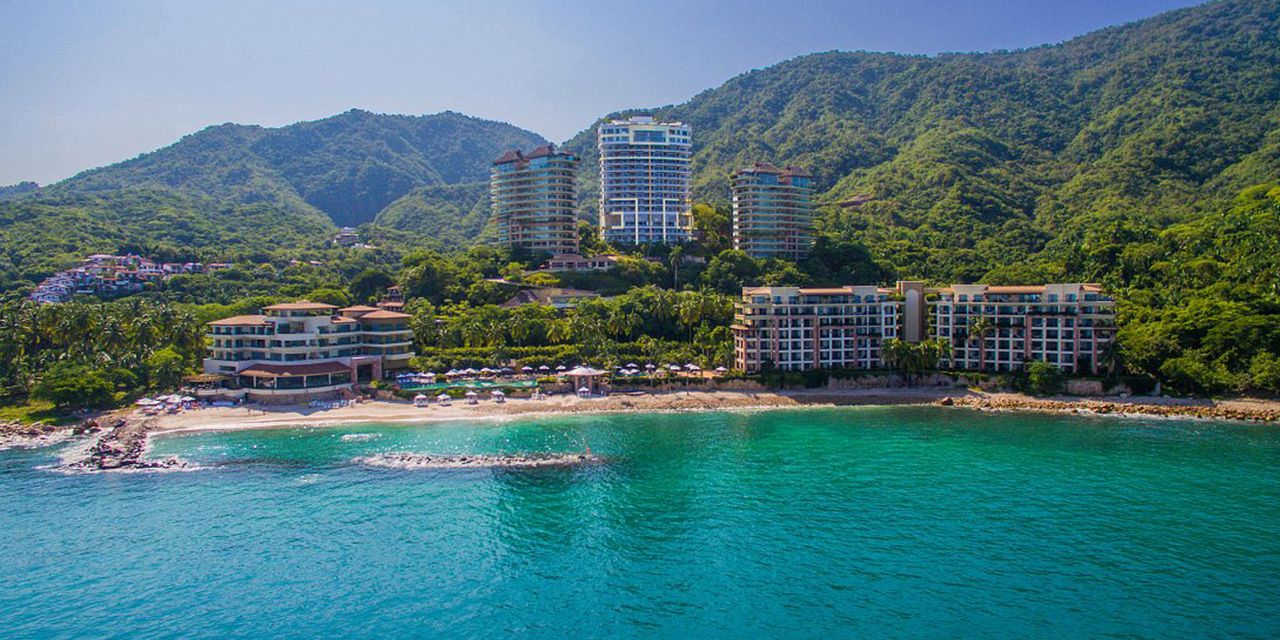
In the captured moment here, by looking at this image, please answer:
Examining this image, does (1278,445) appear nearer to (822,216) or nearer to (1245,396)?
(1245,396)

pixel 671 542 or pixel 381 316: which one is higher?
pixel 381 316

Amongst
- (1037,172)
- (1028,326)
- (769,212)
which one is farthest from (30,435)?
(1037,172)

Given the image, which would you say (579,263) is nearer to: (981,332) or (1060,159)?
Answer: (981,332)

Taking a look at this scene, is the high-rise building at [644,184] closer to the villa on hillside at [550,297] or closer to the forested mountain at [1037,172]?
the forested mountain at [1037,172]

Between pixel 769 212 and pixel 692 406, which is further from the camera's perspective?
pixel 769 212

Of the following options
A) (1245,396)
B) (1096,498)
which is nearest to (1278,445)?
(1245,396)

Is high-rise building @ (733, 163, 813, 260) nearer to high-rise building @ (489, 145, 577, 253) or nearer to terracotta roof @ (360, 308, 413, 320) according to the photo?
high-rise building @ (489, 145, 577, 253)

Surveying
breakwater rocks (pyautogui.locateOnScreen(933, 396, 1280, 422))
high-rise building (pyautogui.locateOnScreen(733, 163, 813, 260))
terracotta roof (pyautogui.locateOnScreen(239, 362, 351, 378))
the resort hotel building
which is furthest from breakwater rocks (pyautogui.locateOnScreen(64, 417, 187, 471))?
high-rise building (pyautogui.locateOnScreen(733, 163, 813, 260))
